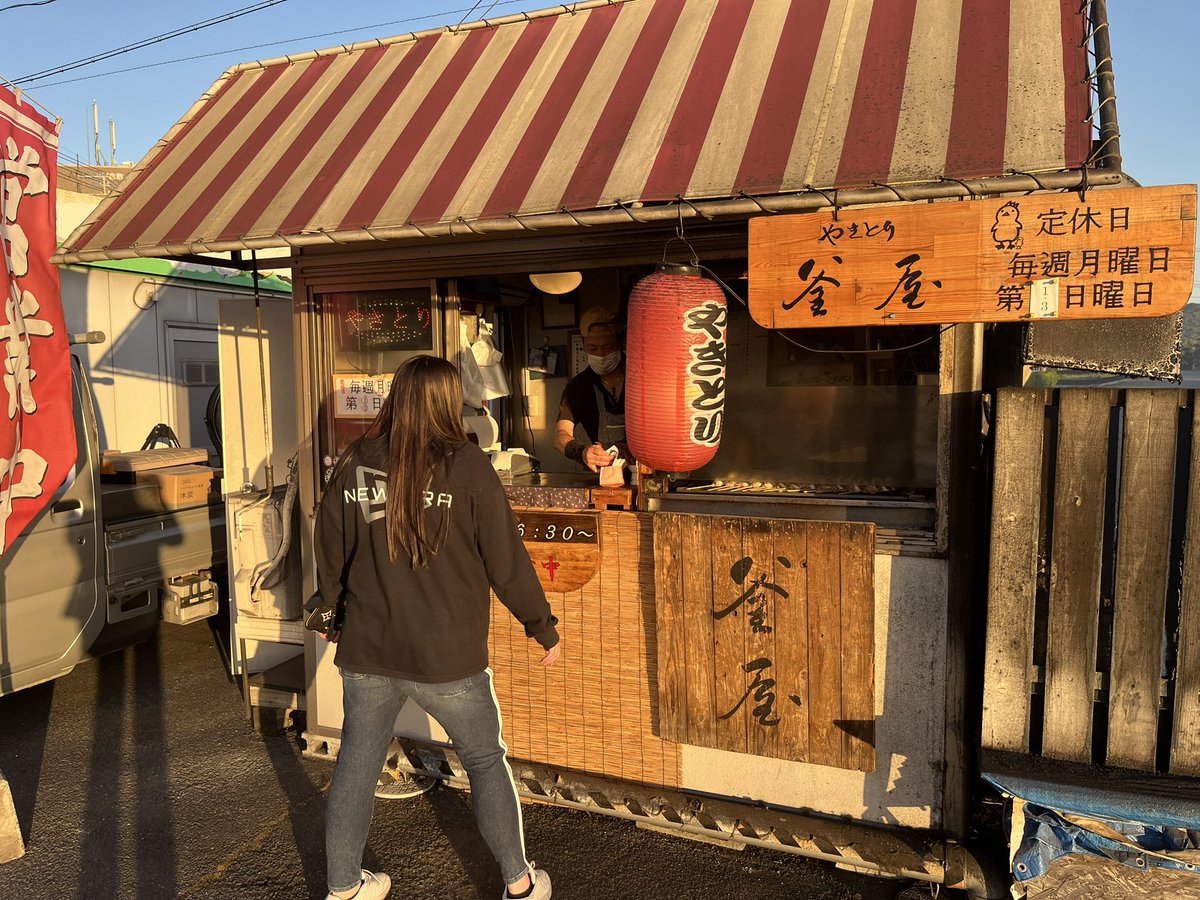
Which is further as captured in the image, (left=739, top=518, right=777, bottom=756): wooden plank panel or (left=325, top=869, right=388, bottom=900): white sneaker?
(left=739, top=518, right=777, bottom=756): wooden plank panel

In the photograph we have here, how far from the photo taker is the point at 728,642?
151 inches

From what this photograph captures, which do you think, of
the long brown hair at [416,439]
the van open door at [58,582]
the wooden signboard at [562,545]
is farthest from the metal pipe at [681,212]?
the van open door at [58,582]

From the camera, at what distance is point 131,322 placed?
31.4 feet

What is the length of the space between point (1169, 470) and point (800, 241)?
5.47 ft

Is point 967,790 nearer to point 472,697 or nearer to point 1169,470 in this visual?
point 1169,470

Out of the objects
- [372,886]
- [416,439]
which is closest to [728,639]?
[416,439]

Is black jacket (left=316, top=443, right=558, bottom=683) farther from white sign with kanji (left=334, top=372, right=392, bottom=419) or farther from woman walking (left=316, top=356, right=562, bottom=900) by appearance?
white sign with kanji (left=334, top=372, right=392, bottom=419)

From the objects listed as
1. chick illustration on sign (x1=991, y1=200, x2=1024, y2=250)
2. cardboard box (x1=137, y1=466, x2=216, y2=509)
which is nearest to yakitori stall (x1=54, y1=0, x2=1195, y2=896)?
chick illustration on sign (x1=991, y1=200, x2=1024, y2=250)

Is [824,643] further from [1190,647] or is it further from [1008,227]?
[1008,227]

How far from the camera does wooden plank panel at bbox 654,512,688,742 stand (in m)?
3.89

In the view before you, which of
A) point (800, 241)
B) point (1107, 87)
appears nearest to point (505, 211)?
point (800, 241)

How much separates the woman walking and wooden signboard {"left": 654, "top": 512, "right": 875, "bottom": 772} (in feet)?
2.81

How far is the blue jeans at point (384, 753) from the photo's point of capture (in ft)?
10.5

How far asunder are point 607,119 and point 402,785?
3865mm
